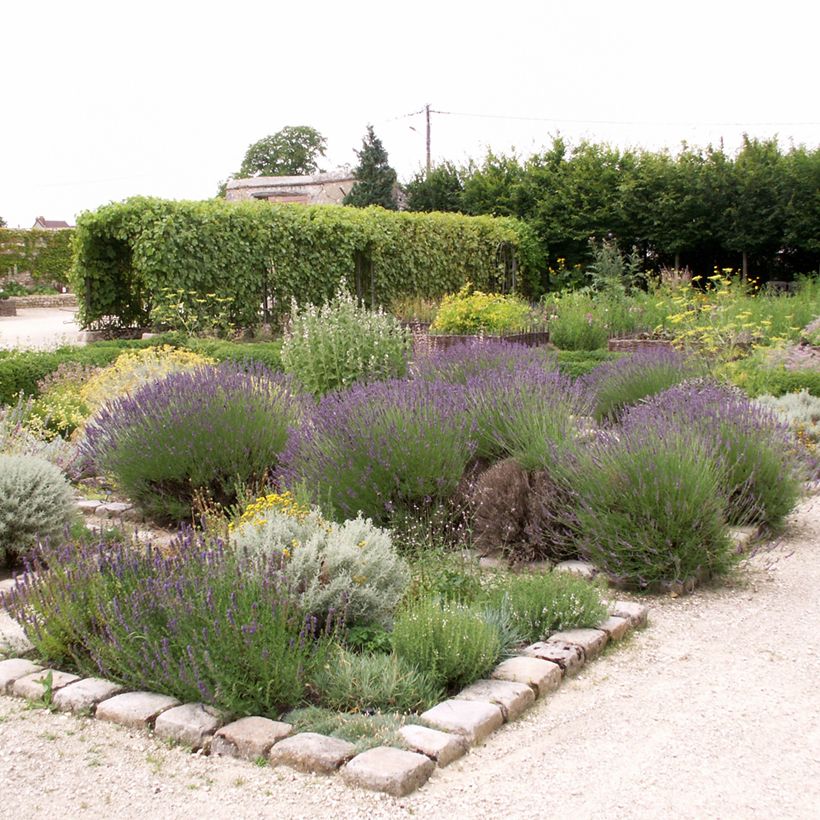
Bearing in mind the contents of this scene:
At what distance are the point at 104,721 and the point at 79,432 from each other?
14.9ft

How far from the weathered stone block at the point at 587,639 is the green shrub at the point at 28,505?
8.78 ft

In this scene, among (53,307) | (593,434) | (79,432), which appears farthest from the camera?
(53,307)

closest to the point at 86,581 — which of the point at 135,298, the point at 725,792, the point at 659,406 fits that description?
the point at 725,792

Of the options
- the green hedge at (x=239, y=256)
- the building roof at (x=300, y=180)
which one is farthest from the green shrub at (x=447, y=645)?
the building roof at (x=300, y=180)

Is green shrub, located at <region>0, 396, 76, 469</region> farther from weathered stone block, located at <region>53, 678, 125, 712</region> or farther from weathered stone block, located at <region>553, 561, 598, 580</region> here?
weathered stone block, located at <region>553, 561, 598, 580</region>

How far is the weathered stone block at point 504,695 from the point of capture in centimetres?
315

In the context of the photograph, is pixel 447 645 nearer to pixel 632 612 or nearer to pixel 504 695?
pixel 504 695

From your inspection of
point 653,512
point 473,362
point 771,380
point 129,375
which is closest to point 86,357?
point 129,375

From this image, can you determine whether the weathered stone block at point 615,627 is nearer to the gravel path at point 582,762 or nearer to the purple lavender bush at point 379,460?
the gravel path at point 582,762

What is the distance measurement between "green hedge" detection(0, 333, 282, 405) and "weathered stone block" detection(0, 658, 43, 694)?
4.72m

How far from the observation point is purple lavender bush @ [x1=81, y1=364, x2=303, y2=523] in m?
5.52

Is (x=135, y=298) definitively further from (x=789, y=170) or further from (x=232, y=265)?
(x=789, y=170)

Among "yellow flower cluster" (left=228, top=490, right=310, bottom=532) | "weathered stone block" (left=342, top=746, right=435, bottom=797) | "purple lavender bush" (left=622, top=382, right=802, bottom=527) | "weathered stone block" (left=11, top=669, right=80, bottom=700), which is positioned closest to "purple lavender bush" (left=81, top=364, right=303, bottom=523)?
"yellow flower cluster" (left=228, top=490, right=310, bottom=532)

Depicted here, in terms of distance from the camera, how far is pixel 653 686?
340 centimetres
